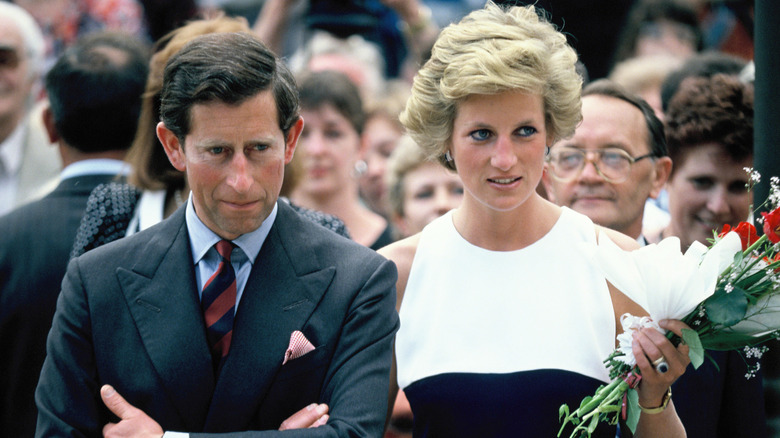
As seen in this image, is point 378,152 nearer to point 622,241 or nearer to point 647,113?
point 647,113

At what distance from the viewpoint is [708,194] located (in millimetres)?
3965

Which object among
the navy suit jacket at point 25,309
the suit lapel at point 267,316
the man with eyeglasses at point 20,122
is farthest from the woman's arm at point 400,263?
the man with eyeglasses at point 20,122

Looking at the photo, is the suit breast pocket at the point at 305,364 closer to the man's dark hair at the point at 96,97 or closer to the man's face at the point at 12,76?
the man's dark hair at the point at 96,97

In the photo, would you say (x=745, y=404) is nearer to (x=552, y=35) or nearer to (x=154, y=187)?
(x=552, y=35)

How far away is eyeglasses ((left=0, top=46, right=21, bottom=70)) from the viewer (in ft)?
17.7

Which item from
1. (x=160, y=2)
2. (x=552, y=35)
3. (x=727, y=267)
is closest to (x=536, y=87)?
(x=552, y=35)

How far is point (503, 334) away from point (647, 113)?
→ 132 centimetres

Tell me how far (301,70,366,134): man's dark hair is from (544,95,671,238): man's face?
2057 millimetres

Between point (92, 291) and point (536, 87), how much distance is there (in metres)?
1.48

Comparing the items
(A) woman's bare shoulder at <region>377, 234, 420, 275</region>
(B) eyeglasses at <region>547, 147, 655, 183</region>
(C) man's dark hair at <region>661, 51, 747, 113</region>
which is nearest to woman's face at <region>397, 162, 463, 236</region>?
(C) man's dark hair at <region>661, 51, 747, 113</region>

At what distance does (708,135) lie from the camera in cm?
400

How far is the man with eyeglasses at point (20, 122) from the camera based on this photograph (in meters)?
5.42

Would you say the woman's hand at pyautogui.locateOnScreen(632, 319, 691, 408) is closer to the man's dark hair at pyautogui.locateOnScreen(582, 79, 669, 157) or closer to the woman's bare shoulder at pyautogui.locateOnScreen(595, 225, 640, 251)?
the woman's bare shoulder at pyautogui.locateOnScreen(595, 225, 640, 251)

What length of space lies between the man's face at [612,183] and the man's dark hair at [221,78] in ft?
4.54
